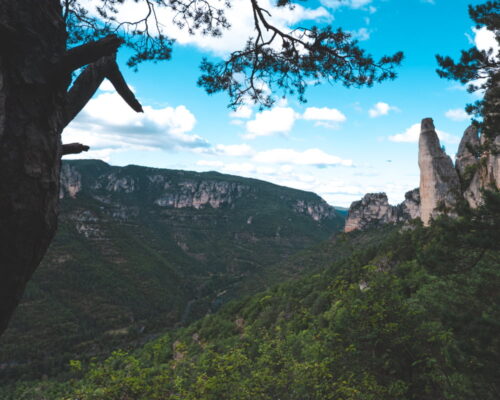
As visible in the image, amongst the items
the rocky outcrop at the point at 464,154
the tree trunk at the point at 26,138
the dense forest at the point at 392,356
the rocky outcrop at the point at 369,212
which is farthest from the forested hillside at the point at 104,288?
the rocky outcrop at the point at 464,154

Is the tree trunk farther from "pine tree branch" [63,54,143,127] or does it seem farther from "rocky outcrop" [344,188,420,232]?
"rocky outcrop" [344,188,420,232]

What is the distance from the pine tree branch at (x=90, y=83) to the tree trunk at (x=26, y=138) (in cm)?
31

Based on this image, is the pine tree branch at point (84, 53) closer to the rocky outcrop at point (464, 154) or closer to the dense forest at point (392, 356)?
the dense forest at point (392, 356)

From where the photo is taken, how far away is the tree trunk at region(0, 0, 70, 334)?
6.56 ft

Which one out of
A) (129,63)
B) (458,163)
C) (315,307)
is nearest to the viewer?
(129,63)

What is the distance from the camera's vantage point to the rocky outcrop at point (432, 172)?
86.4 feet

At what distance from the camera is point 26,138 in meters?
2.12

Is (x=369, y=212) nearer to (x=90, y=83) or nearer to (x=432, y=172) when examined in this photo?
(x=432, y=172)

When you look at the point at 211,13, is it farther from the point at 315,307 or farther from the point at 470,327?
the point at 315,307

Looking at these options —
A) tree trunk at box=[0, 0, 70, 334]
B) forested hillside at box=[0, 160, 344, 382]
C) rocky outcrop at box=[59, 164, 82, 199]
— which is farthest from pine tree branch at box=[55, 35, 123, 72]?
rocky outcrop at box=[59, 164, 82, 199]

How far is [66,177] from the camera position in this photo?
506 feet

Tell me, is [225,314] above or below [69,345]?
above

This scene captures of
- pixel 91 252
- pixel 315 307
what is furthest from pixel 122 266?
pixel 315 307

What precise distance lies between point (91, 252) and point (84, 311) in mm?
38643
